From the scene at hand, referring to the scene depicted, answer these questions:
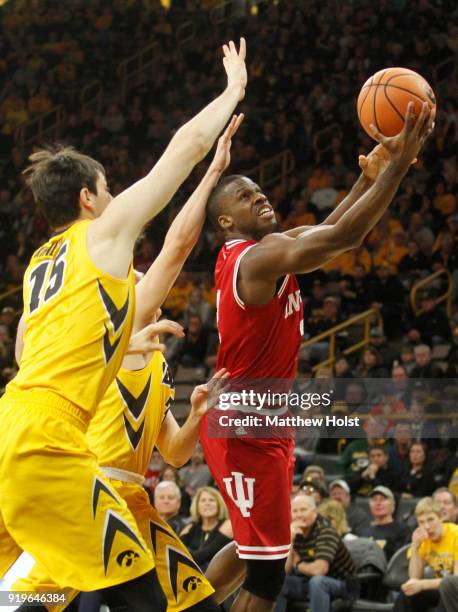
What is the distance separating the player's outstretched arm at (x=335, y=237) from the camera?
4.23m

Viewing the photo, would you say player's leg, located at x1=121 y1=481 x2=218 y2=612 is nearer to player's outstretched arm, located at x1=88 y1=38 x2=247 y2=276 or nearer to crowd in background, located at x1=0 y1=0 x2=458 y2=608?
A: player's outstretched arm, located at x1=88 y1=38 x2=247 y2=276

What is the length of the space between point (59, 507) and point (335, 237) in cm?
162

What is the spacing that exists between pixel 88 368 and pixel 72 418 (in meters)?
0.18

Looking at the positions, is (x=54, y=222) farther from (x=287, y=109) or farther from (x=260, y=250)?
(x=287, y=109)

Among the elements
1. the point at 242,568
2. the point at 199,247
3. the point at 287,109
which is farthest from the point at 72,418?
the point at 287,109

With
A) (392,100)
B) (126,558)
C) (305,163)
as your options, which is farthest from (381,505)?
(305,163)

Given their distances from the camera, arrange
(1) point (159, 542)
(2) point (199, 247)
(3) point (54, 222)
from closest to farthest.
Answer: (3) point (54, 222)
(1) point (159, 542)
(2) point (199, 247)

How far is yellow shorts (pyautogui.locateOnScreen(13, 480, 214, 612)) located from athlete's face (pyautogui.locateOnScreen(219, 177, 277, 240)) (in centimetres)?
135

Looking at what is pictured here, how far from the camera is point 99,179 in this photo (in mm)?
4180

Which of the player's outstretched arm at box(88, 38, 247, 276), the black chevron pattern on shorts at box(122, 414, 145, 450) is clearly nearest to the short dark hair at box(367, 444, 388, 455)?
the black chevron pattern on shorts at box(122, 414, 145, 450)

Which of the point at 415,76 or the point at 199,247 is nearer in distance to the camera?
the point at 415,76

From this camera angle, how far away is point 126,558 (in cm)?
369

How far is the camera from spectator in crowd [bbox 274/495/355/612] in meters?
7.64

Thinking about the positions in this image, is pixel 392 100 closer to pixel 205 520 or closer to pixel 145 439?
pixel 145 439
